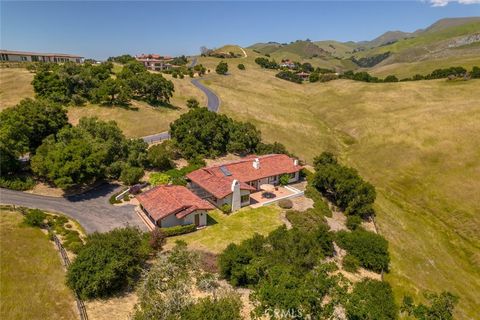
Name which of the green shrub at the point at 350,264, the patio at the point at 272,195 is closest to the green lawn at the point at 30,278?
the patio at the point at 272,195

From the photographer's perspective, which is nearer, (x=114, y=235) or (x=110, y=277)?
(x=110, y=277)

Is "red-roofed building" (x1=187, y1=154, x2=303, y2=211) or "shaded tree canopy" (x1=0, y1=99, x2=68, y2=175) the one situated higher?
"shaded tree canopy" (x1=0, y1=99, x2=68, y2=175)

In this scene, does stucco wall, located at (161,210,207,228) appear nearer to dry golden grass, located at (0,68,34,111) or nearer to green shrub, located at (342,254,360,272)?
green shrub, located at (342,254,360,272)

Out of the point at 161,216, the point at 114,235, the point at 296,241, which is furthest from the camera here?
the point at 161,216

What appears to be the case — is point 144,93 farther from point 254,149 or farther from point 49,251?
point 49,251

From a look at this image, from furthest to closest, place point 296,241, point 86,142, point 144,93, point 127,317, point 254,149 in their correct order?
point 144,93
point 254,149
point 86,142
point 296,241
point 127,317

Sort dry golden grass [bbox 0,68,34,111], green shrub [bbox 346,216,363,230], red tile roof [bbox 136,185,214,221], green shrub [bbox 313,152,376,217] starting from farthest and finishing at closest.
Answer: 1. dry golden grass [bbox 0,68,34,111]
2. green shrub [bbox 313,152,376,217]
3. green shrub [bbox 346,216,363,230]
4. red tile roof [bbox 136,185,214,221]

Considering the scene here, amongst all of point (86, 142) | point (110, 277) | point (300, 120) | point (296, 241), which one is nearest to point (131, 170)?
point (86, 142)

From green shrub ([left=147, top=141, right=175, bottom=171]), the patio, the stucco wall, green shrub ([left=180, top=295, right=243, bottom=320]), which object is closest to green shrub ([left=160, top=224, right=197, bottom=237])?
the stucco wall
